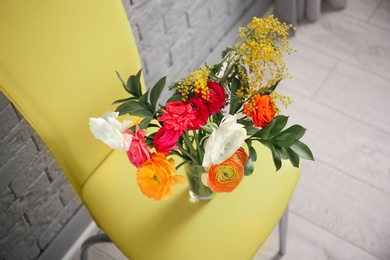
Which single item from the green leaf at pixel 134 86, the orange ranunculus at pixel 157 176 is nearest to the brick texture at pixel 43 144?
the green leaf at pixel 134 86

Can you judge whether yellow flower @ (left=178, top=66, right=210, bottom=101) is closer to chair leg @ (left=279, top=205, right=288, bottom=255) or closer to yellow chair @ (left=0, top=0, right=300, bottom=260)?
yellow chair @ (left=0, top=0, right=300, bottom=260)

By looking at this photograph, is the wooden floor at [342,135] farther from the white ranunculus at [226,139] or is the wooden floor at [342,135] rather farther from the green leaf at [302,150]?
the white ranunculus at [226,139]

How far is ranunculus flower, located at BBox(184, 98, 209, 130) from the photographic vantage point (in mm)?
864

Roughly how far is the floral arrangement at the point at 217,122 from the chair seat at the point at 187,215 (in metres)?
0.22

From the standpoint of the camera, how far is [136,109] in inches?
37.7

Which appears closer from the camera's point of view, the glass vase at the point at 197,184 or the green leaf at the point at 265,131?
the green leaf at the point at 265,131

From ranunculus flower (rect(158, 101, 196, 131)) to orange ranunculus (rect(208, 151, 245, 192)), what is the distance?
0.09 meters

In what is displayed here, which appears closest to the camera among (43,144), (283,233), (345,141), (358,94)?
(43,144)

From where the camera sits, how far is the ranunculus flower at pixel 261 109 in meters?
0.88

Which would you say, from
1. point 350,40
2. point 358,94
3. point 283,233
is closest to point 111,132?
point 283,233

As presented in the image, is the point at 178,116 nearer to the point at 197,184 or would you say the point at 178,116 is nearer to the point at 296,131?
the point at 296,131

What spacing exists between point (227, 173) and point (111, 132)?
0.19 m

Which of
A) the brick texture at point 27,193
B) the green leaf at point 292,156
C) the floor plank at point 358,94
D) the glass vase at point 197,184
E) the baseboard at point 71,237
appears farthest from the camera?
the floor plank at point 358,94

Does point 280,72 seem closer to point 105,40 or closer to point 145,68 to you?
point 105,40
